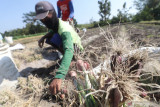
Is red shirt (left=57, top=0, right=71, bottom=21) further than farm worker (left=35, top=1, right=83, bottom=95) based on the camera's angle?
Yes

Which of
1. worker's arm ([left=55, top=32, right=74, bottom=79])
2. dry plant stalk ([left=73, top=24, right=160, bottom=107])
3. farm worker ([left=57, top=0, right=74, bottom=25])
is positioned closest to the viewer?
dry plant stalk ([left=73, top=24, right=160, bottom=107])

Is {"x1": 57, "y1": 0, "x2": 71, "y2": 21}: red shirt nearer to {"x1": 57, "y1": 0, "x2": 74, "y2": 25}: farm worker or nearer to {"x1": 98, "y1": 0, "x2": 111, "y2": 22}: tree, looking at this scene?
{"x1": 57, "y1": 0, "x2": 74, "y2": 25}: farm worker

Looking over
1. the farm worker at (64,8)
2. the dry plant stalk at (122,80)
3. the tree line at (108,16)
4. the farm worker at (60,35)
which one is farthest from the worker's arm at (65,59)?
the tree line at (108,16)

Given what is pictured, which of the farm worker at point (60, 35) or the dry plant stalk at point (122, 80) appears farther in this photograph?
the farm worker at point (60, 35)

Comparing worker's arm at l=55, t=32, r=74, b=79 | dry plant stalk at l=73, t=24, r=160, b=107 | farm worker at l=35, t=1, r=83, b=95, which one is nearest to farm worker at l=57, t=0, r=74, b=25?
farm worker at l=35, t=1, r=83, b=95

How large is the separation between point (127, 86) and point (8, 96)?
4.74 feet

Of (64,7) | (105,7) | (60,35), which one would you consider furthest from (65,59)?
(105,7)

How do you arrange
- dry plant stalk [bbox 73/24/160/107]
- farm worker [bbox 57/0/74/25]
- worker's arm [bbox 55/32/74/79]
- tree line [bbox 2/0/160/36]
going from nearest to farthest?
dry plant stalk [bbox 73/24/160/107]
worker's arm [bbox 55/32/74/79]
farm worker [bbox 57/0/74/25]
tree line [bbox 2/0/160/36]

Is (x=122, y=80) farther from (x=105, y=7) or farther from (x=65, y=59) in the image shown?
(x=105, y=7)

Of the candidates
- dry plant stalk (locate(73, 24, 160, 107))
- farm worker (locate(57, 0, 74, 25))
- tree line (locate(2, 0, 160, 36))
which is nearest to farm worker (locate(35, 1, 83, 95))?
dry plant stalk (locate(73, 24, 160, 107))

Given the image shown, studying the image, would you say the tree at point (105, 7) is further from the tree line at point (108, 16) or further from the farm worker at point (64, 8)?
the farm worker at point (64, 8)

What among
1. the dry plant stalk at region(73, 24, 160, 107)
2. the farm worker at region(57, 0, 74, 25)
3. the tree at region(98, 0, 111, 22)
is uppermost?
the tree at region(98, 0, 111, 22)

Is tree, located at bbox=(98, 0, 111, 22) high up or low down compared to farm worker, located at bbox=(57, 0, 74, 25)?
up

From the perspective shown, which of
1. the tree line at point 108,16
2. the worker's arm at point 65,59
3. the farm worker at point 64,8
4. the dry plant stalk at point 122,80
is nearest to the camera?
the dry plant stalk at point 122,80
